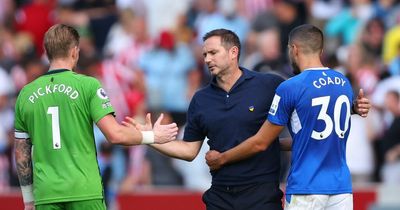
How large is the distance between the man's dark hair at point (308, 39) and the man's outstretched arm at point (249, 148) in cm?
71

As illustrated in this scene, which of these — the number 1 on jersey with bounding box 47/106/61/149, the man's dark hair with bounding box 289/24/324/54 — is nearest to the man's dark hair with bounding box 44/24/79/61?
the number 1 on jersey with bounding box 47/106/61/149

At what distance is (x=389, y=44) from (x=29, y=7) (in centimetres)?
670

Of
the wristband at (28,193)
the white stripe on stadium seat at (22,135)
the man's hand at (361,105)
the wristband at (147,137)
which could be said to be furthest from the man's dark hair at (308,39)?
the wristband at (28,193)

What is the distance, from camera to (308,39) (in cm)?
920

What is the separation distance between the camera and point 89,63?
57.1ft

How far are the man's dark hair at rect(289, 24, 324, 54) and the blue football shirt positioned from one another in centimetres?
19

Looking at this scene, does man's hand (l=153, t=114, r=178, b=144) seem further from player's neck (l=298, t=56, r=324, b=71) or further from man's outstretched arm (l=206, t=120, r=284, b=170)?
player's neck (l=298, t=56, r=324, b=71)

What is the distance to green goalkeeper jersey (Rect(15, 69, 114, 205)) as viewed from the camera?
8.92 metres

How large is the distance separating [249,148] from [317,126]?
0.72 meters

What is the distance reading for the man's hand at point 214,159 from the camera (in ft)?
31.7

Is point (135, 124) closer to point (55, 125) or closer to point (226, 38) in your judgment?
point (55, 125)

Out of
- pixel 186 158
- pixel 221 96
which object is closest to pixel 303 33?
pixel 221 96

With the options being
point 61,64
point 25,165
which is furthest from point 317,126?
point 25,165

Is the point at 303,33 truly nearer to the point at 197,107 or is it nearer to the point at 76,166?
the point at 197,107
